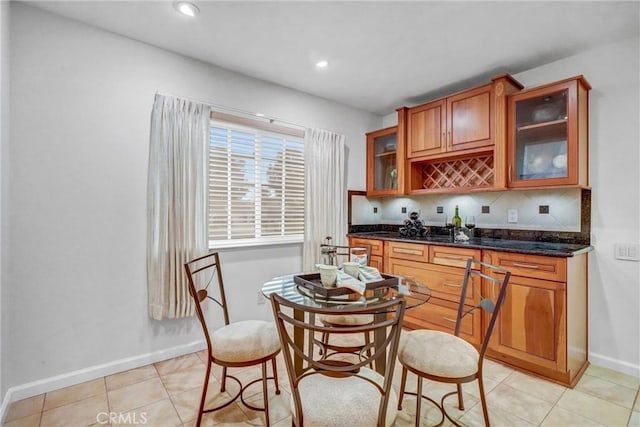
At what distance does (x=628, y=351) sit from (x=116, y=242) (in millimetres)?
3989

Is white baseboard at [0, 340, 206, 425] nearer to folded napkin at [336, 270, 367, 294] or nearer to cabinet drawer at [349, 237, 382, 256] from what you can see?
folded napkin at [336, 270, 367, 294]

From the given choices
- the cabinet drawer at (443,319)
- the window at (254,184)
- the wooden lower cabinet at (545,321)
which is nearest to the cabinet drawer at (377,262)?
the cabinet drawer at (443,319)

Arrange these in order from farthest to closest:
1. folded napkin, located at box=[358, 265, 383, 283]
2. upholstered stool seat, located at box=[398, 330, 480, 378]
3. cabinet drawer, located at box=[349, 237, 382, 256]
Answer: cabinet drawer, located at box=[349, 237, 382, 256] → folded napkin, located at box=[358, 265, 383, 283] → upholstered stool seat, located at box=[398, 330, 480, 378]

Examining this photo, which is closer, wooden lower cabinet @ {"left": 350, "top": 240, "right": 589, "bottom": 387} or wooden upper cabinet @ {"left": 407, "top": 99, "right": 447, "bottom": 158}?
wooden lower cabinet @ {"left": 350, "top": 240, "right": 589, "bottom": 387}

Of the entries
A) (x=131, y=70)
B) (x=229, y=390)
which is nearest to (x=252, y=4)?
(x=131, y=70)

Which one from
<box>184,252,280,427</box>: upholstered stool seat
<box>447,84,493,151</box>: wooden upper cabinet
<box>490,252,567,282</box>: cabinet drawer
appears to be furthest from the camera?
<box>447,84,493,151</box>: wooden upper cabinet

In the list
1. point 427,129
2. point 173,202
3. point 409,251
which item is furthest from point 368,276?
point 427,129

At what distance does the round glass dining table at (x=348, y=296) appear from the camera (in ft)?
5.02

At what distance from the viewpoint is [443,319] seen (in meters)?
2.72

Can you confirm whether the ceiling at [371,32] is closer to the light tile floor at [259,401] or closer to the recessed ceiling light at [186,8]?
the recessed ceiling light at [186,8]

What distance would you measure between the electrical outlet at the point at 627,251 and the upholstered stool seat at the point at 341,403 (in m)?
2.31

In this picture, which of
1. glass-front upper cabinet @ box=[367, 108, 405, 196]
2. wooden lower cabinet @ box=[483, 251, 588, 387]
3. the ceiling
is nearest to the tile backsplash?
glass-front upper cabinet @ box=[367, 108, 405, 196]

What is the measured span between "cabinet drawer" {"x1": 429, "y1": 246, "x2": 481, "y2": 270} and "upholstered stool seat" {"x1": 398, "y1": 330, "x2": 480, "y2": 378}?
1.06 meters

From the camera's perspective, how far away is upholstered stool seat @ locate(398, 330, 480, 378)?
4.81 feet
